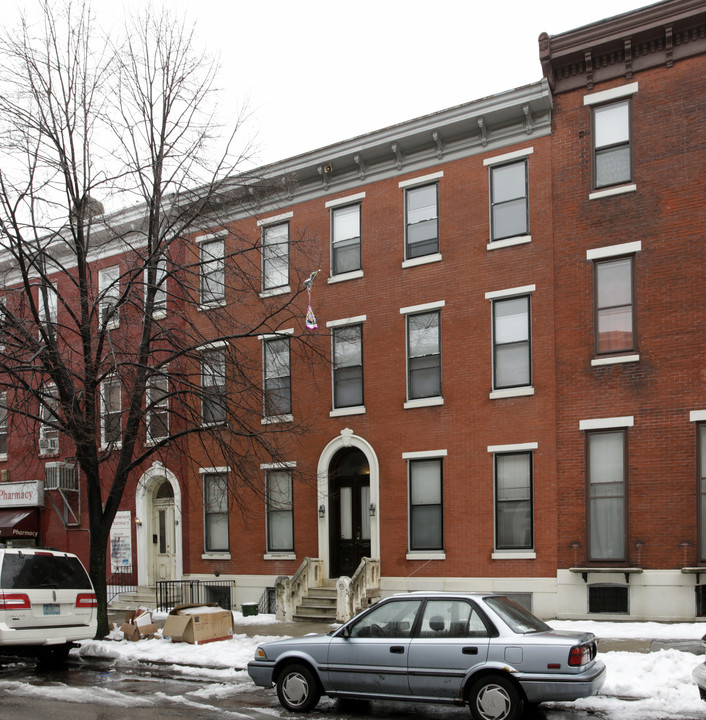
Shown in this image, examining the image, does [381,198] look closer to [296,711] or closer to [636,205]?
[636,205]

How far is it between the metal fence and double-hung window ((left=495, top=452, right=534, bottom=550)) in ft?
26.1

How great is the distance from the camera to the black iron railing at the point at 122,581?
24.8m

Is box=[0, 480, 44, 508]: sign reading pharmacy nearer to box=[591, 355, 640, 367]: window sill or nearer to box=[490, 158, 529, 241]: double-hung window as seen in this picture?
box=[490, 158, 529, 241]: double-hung window

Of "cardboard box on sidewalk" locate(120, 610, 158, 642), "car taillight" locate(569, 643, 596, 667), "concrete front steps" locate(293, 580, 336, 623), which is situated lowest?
"concrete front steps" locate(293, 580, 336, 623)

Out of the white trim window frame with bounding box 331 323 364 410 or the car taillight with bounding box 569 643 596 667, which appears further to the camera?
the white trim window frame with bounding box 331 323 364 410

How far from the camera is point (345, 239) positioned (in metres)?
22.1

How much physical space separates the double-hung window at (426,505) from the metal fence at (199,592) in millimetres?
5786

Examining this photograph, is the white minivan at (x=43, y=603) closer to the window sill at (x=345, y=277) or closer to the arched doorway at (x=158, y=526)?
the arched doorway at (x=158, y=526)

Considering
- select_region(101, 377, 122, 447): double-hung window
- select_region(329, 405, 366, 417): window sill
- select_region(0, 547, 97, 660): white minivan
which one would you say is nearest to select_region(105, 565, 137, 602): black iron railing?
select_region(101, 377, 122, 447): double-hung window

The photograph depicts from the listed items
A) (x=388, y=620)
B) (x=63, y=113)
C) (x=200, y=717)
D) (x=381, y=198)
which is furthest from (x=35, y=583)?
(x=381, y=198)

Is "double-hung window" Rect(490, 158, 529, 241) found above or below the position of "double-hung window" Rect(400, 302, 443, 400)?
above

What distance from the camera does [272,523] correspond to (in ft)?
74.5

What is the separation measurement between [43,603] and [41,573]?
507mm

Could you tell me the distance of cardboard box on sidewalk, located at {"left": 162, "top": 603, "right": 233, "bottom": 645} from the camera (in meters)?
15.8
